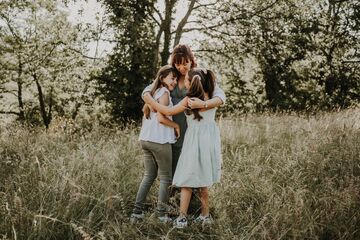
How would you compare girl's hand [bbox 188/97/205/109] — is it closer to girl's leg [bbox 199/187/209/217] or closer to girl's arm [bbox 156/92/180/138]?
girl's arm [bbox 156/92/180/138]

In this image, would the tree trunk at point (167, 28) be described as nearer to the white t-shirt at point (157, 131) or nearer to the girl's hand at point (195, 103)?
the white t-shirt at point (157, 131)

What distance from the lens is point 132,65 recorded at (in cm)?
1266

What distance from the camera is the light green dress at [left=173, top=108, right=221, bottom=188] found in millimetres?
4008

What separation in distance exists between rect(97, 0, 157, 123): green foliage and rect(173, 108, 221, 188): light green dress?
27.5 ft

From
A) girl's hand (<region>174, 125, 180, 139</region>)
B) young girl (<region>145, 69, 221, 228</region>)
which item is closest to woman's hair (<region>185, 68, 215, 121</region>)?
young girl (<region>145, 69, 221, 228</region>)

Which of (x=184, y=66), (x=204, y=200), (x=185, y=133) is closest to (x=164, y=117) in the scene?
(x=185, y=133)

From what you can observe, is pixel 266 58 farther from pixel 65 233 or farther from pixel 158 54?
pixel 65 233

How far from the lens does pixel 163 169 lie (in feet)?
13.7

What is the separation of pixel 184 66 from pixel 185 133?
635mm

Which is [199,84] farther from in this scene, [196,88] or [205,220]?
[205,220]

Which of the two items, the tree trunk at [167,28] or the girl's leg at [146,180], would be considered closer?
the girl's leg at [146,180]

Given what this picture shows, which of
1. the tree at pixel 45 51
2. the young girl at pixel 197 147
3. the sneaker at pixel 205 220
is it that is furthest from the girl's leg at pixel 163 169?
the tree at pixel 45 51

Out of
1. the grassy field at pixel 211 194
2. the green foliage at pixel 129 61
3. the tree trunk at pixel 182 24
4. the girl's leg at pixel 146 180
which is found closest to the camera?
the grassy field at pixel 211 194

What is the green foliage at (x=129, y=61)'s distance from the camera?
1215cm
